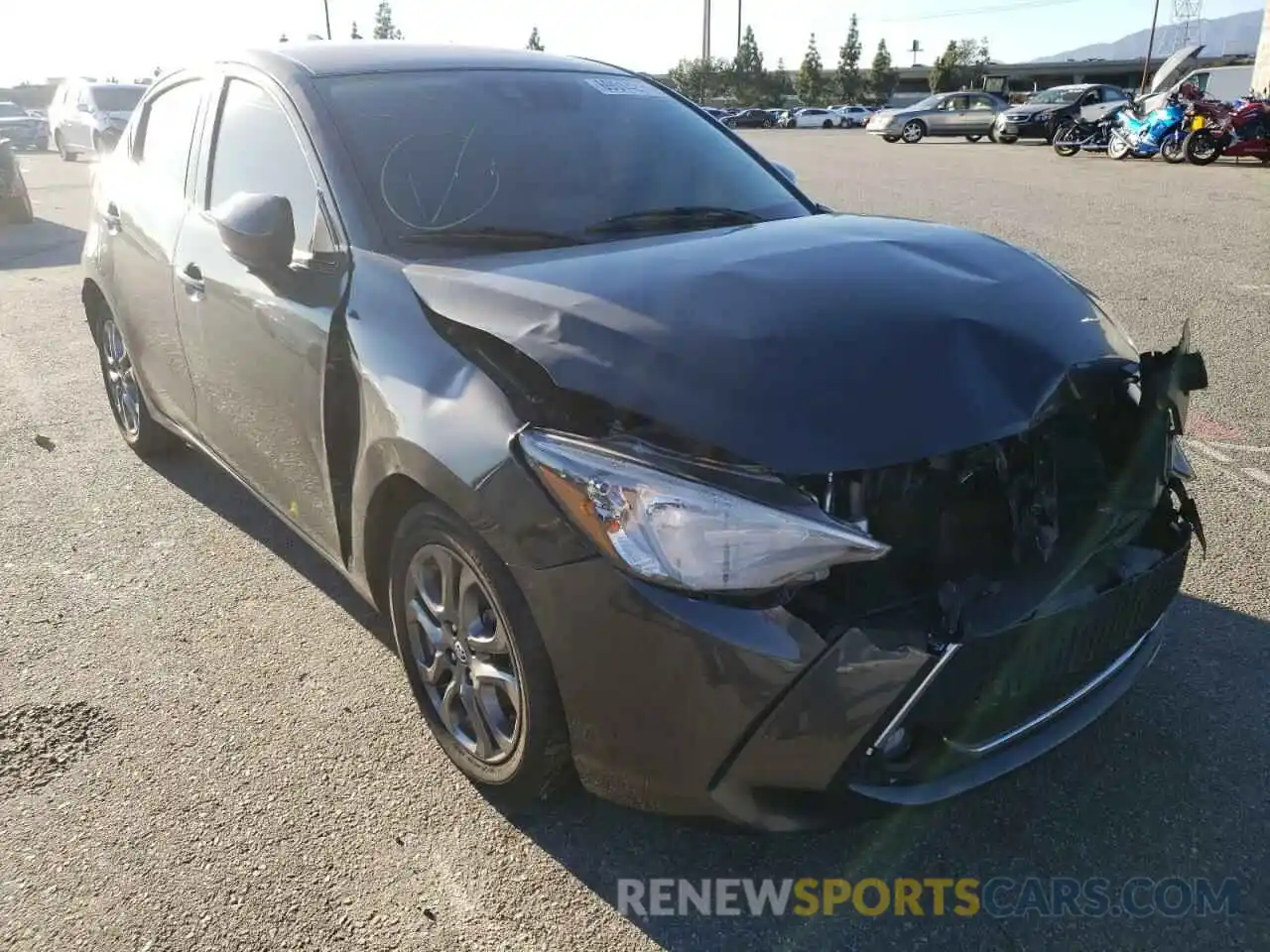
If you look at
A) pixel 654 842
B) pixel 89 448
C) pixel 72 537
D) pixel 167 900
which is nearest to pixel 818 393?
pixel 654 842

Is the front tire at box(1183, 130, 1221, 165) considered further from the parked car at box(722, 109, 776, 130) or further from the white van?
the parked car at box(722, 109, 776, 130)

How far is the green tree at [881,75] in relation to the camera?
8838 cm

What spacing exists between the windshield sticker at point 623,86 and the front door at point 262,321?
3.58 ft

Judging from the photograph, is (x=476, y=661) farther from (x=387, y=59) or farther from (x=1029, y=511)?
(x=387, y=59)

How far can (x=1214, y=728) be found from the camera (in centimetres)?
263

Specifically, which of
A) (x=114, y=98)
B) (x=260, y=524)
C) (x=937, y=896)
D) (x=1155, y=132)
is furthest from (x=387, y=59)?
(x=114, y=98)

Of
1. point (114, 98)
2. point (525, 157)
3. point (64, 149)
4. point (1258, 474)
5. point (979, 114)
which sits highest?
point (114, 98)

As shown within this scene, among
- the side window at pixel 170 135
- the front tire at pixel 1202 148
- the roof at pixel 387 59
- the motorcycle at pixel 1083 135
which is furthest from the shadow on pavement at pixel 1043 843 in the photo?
the motorcycle at pixel 1083 135

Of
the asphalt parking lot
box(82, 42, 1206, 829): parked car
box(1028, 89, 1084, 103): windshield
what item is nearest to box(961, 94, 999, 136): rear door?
box(1028, 89, 1084, 103): windshield

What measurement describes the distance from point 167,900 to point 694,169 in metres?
2.55

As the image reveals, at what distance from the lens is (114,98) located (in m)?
20.4

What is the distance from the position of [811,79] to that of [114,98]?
252 feet

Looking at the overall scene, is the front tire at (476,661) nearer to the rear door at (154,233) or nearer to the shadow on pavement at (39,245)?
the rear door at (154,233)

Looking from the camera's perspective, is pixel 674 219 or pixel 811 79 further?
pixel 811 79
